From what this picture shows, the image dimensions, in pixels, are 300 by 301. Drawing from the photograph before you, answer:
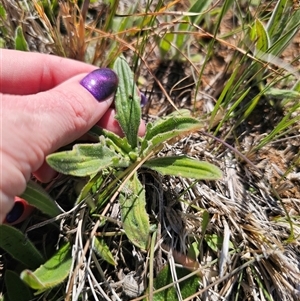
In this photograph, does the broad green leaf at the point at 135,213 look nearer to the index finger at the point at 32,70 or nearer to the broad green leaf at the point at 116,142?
the broad green leaf at the point at 116,142

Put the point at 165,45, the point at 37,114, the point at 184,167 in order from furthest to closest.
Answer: the point at 165,45
the point at 184,167
the point at 37,114

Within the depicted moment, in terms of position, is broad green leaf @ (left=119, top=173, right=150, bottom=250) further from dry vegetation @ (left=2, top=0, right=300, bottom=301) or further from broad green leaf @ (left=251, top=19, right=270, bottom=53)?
broad green leaf @ (left=251, top=19, right=270, bottom=53)

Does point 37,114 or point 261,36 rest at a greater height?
point 261,36

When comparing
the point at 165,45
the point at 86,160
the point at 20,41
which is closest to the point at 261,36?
the point at 165,45

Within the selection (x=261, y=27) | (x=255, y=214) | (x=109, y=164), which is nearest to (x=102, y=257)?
(x=109, y=164)

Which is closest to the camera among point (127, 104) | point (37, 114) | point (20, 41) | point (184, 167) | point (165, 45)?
point (37, 114)

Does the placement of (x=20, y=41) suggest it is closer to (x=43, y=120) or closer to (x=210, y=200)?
(x=43, y=120)
